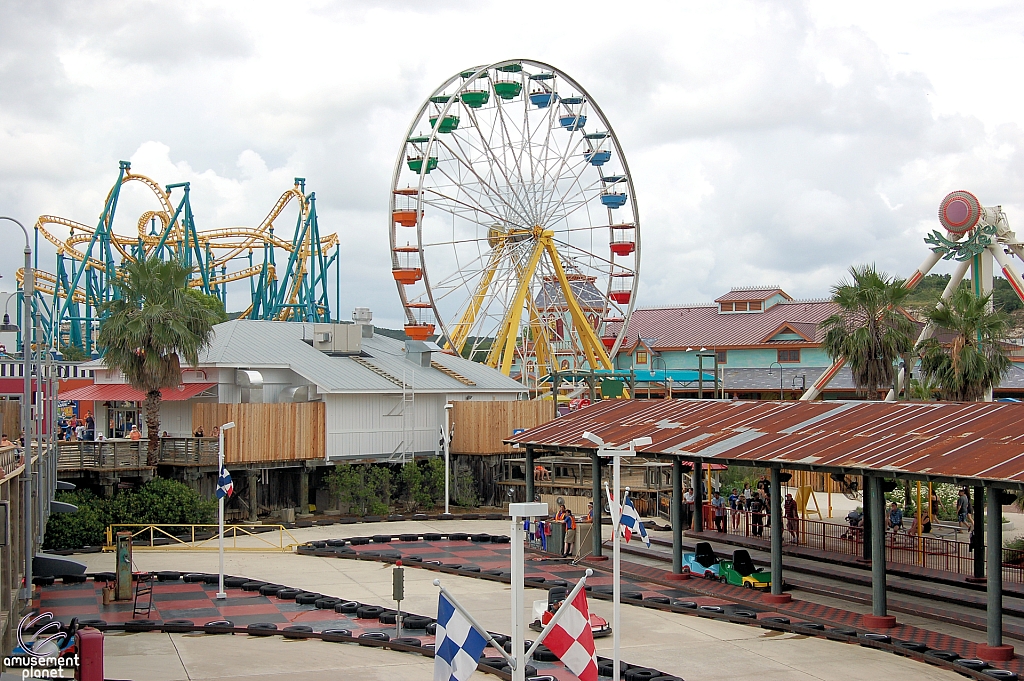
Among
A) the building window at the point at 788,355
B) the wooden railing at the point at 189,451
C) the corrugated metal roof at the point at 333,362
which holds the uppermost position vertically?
the building window at the point at 788,355

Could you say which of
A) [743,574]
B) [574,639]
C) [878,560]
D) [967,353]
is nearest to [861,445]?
[878,560]

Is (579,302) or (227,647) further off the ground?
(579,302)

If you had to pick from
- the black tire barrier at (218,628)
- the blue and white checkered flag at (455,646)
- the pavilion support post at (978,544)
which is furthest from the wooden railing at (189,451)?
the blue and white checkered flag at (455,646)

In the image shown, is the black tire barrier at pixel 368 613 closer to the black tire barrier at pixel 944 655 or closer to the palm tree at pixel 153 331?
the black tire barrier at pixel 944 655

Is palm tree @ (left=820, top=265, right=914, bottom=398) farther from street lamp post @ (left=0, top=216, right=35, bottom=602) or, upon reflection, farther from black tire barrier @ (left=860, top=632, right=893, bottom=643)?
street lamp post @ (left=0, top=216, right=35, bottom=602)

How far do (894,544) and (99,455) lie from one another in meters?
22.3

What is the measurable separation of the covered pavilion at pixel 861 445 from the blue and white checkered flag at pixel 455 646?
32.5ft

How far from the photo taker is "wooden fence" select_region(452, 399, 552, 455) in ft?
139

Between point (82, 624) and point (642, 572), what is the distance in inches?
497

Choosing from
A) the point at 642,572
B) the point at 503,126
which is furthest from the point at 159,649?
the point at 503,126

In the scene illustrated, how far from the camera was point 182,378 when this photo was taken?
38.8 metres

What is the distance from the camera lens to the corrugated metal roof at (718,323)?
78.7 metres

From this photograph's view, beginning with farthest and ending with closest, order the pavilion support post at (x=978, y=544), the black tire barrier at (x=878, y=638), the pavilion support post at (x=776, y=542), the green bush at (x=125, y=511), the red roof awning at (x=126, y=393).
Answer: the red roof awning at (x=126, y=393), the green bush at (x=125, y=511), the pavilion support post at (x=978, y=544), the pavilion support post at (x=776, y=542), the black tire barrier at (x=878, y=638)

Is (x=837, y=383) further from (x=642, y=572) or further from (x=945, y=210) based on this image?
(x=642, y=572)
